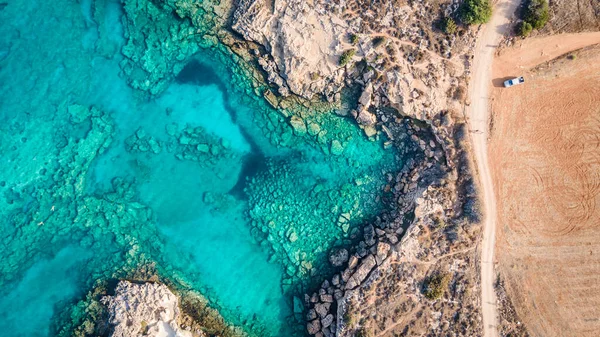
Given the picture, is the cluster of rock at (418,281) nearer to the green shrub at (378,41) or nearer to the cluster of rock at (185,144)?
the green shrub at (378,41)

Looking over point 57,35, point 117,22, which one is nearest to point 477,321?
point 117,22

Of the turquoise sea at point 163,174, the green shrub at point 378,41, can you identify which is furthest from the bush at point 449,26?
→ the turquoise sea at point 163,174

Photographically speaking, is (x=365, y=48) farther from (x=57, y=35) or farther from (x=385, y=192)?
(x=57, y=35)

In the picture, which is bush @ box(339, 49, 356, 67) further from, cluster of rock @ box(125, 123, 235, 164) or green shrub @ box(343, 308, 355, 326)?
green shrub @ box(343, 308, 355, 326)

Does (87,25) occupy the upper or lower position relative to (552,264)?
upper

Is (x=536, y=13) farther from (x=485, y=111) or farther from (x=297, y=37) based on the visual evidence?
(x=297, y=37)

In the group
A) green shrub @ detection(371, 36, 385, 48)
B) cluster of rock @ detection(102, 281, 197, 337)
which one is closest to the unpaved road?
green shrub @ detection(371, 36, 385, 48)

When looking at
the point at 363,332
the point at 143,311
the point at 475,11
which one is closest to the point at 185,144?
the point at 143,311
